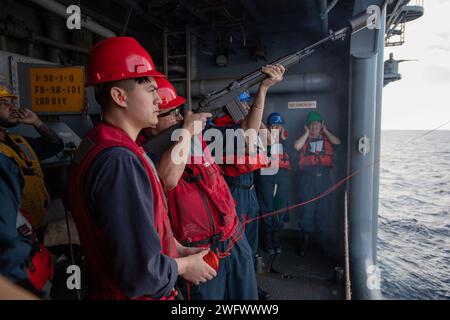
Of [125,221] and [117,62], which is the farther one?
[117,62]

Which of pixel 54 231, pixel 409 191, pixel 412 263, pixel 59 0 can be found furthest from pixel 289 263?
pixel 409 191

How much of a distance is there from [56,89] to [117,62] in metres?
2.66

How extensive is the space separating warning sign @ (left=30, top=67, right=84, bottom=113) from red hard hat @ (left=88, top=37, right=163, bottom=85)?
7.86 ft

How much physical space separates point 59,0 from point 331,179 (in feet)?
13.3

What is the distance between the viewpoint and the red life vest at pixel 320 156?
4000 mm

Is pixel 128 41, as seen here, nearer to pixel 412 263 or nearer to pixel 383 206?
pixel 412 263

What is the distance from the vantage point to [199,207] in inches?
65.1

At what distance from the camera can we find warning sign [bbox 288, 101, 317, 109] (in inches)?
173

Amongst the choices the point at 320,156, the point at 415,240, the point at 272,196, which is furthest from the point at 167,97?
the point at 415,240

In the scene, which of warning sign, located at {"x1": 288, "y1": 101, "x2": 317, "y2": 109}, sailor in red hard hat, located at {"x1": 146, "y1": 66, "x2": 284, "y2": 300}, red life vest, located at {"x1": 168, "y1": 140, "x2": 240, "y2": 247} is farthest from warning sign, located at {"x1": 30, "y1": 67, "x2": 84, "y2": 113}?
warning sign, located at {"x1": 288, "y1": 101, "x2": 317, "y2": 109}

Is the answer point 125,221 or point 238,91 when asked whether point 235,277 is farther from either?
point 238,91

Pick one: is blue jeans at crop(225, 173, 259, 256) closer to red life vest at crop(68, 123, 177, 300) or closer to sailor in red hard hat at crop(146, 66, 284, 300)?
sailor in red hard hat at crop(146, 66, 284, 300)

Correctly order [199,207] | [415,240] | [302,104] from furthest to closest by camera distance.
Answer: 1. [415,240]
2. [302,104]
3. [199,207]

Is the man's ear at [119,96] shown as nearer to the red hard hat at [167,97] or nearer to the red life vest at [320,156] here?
the red hard hat at [167,97]
